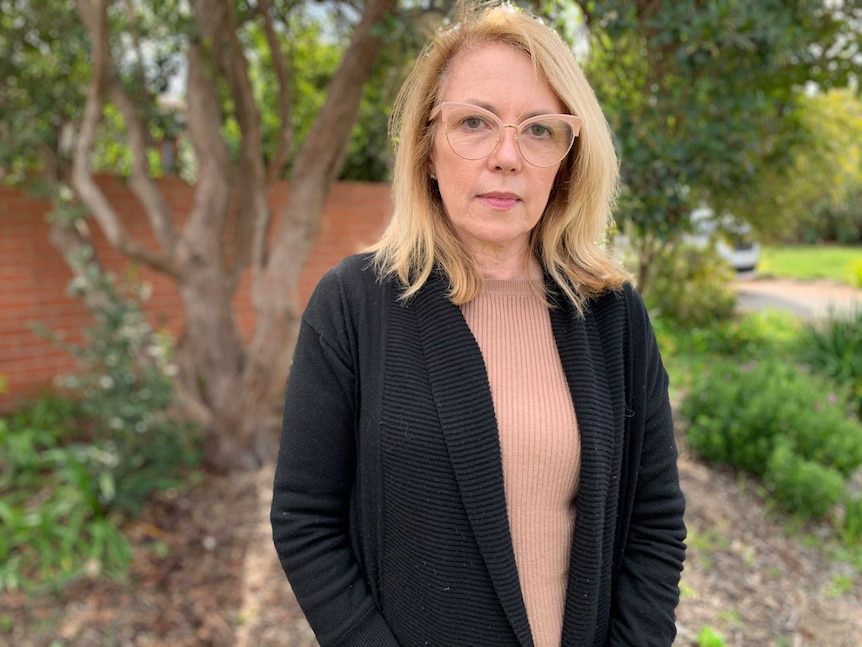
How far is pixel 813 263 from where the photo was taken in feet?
58.1

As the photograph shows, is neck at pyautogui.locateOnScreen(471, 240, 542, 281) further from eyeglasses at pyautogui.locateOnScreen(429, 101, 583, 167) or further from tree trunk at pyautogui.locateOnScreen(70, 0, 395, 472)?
tree trunk at pyautogui.locateOnScreen(70, 0, 395, 472)

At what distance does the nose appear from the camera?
53.8 inches

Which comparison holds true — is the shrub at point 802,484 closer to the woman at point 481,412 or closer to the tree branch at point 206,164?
the woman at point 481,412

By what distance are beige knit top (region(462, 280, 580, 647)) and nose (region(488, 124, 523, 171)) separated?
0.31 meters

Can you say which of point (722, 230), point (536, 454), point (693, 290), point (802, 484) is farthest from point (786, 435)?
point (693, 290)

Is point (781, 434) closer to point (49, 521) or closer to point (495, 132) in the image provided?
point (495, 132)

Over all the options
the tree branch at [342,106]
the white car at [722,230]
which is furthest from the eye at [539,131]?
the white car at [722,230]

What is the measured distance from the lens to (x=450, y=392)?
1.33 metres

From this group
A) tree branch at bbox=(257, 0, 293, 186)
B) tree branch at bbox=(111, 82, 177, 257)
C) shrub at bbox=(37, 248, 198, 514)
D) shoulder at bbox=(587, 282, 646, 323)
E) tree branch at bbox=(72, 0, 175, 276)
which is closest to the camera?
shoulder at bbox=(587, 282, 646, 323)

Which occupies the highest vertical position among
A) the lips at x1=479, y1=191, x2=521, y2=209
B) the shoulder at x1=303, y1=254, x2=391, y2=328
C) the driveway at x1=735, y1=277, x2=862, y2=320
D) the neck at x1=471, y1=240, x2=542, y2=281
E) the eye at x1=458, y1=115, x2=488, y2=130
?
the eye at x1=458, y1=115, x2=488, y2=130

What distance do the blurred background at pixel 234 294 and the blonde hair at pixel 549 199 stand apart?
91cm

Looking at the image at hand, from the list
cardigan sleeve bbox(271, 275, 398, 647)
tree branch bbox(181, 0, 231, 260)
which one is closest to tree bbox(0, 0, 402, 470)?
tree branch bbox(181, 0, 231, 260)

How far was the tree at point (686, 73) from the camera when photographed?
2.37 metres

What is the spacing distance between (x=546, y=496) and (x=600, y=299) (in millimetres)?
456
